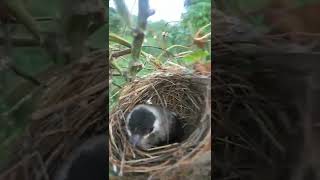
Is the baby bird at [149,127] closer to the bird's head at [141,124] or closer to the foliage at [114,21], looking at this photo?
the bird's head at [141,124]

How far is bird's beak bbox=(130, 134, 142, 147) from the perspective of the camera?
150cm

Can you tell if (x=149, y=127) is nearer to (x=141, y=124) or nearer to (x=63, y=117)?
(x=141, y=124)

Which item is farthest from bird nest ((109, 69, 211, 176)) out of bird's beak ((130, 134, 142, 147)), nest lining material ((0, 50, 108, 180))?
nest lining material ((0, 50, 108, 180))

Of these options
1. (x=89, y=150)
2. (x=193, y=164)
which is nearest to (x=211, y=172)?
(x=193, y=164)

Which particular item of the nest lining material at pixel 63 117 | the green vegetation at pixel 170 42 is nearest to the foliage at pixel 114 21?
the green vegetation at pixel 170 42

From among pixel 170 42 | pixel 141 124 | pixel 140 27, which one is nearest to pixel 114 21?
pixel 140 27

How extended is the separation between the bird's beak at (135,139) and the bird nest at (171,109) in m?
0.02

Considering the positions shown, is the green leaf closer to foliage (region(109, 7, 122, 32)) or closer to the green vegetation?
the green vegetation

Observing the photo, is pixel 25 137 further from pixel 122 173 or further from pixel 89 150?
pixel 122 173

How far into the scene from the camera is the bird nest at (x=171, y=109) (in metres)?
1.48

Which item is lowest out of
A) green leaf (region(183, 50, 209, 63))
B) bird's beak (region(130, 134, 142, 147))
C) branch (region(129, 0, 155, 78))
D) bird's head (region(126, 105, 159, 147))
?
bird's beak (region(130, 134, 142, 147))

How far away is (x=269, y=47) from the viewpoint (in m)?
1.37

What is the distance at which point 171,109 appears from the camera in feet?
5.15

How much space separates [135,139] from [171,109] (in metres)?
0.16
